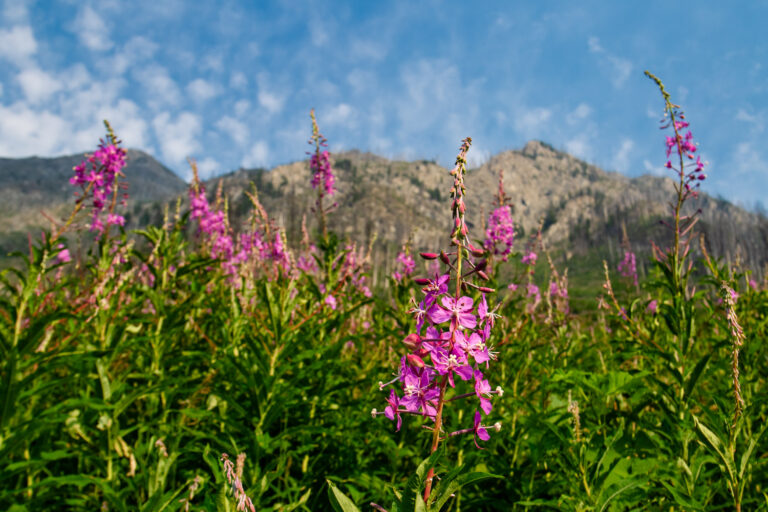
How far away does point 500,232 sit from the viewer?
496cm

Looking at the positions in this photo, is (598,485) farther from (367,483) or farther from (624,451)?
(367,483)

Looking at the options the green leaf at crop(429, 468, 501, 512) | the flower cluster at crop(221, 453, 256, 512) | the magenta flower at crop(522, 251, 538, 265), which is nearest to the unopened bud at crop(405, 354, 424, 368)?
the green leaf at crop(429, 468, 501, 512)

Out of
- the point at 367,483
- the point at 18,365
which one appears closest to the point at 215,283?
the point at 18,365

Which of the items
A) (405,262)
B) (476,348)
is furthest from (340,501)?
(405,262)

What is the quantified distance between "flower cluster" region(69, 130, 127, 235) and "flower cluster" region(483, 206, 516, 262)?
13.4 ft

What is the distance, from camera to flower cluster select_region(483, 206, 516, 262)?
4938mm

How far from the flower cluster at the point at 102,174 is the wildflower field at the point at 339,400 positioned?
2 cm

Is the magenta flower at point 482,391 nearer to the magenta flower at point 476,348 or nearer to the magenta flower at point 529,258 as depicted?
the magenta flower at point 476,348

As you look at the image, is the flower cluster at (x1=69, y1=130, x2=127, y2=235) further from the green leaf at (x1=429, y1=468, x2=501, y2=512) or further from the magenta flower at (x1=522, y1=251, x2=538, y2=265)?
the magenta flower at (x1=522, y1=251, x2=538, y2=265)

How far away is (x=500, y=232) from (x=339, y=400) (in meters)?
2.69

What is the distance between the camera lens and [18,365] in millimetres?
2562

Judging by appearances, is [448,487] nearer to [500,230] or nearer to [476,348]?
[476,348]

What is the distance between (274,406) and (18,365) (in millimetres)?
1600

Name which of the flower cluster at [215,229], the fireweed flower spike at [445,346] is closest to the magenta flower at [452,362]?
the fireweed flower spike at [445,346]
